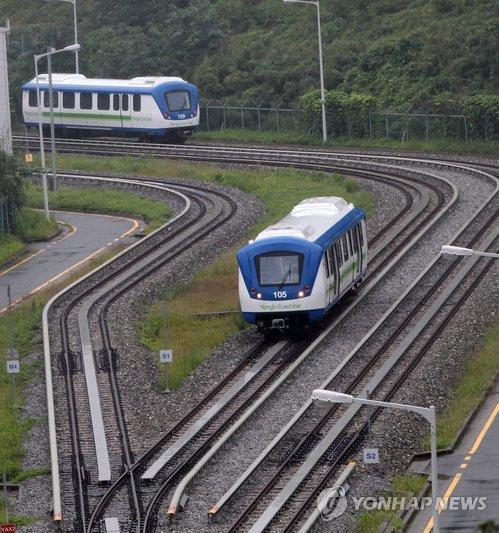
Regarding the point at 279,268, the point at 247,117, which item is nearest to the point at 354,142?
the point at 247,117

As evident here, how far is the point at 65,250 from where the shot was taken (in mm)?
54500

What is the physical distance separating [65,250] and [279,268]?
65.6ft

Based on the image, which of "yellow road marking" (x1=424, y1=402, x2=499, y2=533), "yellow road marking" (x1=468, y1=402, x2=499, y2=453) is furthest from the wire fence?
"yellow road marking" (x1=424, y1=402, x2=499, y2=533)

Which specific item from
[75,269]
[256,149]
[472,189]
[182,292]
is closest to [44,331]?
[182,292]

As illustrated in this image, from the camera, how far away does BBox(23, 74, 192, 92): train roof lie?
77.1 meters

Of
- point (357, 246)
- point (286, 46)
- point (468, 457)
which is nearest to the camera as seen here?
point (468, 457)

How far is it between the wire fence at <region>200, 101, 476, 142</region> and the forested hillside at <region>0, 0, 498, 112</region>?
1.46 m

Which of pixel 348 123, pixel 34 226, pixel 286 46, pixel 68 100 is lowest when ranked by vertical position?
pixel 34 226

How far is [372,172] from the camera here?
204ft

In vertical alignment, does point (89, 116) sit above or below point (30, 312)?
above

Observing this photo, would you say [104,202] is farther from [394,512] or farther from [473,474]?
[394,512]

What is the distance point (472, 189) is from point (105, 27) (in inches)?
2050

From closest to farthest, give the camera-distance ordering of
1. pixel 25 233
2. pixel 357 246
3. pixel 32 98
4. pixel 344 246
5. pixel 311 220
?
pixel 311 220, pixel 344 246, pixel 357 246, pixel 25 233, pixel 32 98

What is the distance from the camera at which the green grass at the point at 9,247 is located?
2115 inches
